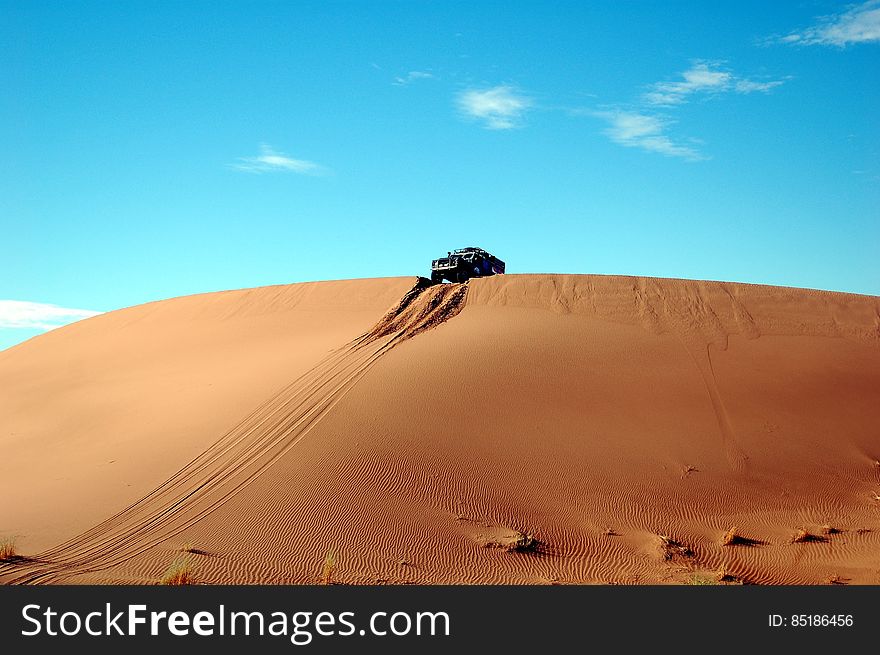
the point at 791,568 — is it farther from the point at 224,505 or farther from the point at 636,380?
the point at 224,505

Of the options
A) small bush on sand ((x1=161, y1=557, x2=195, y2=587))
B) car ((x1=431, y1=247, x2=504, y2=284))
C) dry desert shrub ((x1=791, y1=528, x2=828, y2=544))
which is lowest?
small bush on sand ((x1=161, y1=557, x2=195, y2=587))

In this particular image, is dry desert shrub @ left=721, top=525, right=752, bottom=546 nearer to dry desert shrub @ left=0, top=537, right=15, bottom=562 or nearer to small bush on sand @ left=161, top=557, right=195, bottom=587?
small bush on sand @ left=161, top=557, right=195, bottom=587

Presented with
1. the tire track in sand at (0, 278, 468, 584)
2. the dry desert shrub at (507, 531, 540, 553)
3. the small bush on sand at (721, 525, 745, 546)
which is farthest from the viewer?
the small bush on sand at (721, 525, 745, 546)

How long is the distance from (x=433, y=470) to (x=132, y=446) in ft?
22.7

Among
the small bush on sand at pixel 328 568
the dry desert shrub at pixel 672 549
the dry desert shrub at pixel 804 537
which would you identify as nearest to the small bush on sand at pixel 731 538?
the dry desert shrub at pixel 672 549

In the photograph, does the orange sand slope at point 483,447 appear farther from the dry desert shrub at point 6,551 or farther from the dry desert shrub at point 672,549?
the dry desert shrub at point 6,551

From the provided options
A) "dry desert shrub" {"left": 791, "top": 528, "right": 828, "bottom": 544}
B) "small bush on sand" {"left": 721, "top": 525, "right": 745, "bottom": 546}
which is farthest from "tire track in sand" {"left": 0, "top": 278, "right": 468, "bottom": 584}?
"dry desert shrub" {"left": 791, "top": 528, "right": 828, "bottom": 544}

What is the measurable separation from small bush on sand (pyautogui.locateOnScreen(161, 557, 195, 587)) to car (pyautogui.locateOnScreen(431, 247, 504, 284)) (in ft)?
59.6

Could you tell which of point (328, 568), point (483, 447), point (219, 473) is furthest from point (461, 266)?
point (328, 568)

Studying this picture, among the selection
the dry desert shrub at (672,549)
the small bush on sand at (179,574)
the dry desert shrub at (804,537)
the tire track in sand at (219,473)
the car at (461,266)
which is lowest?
the small bush on sand at (179,574)

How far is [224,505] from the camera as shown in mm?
11797

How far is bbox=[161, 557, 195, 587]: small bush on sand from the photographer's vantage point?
914cm

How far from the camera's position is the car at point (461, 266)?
27031 mm

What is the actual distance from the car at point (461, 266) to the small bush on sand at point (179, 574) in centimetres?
1816
